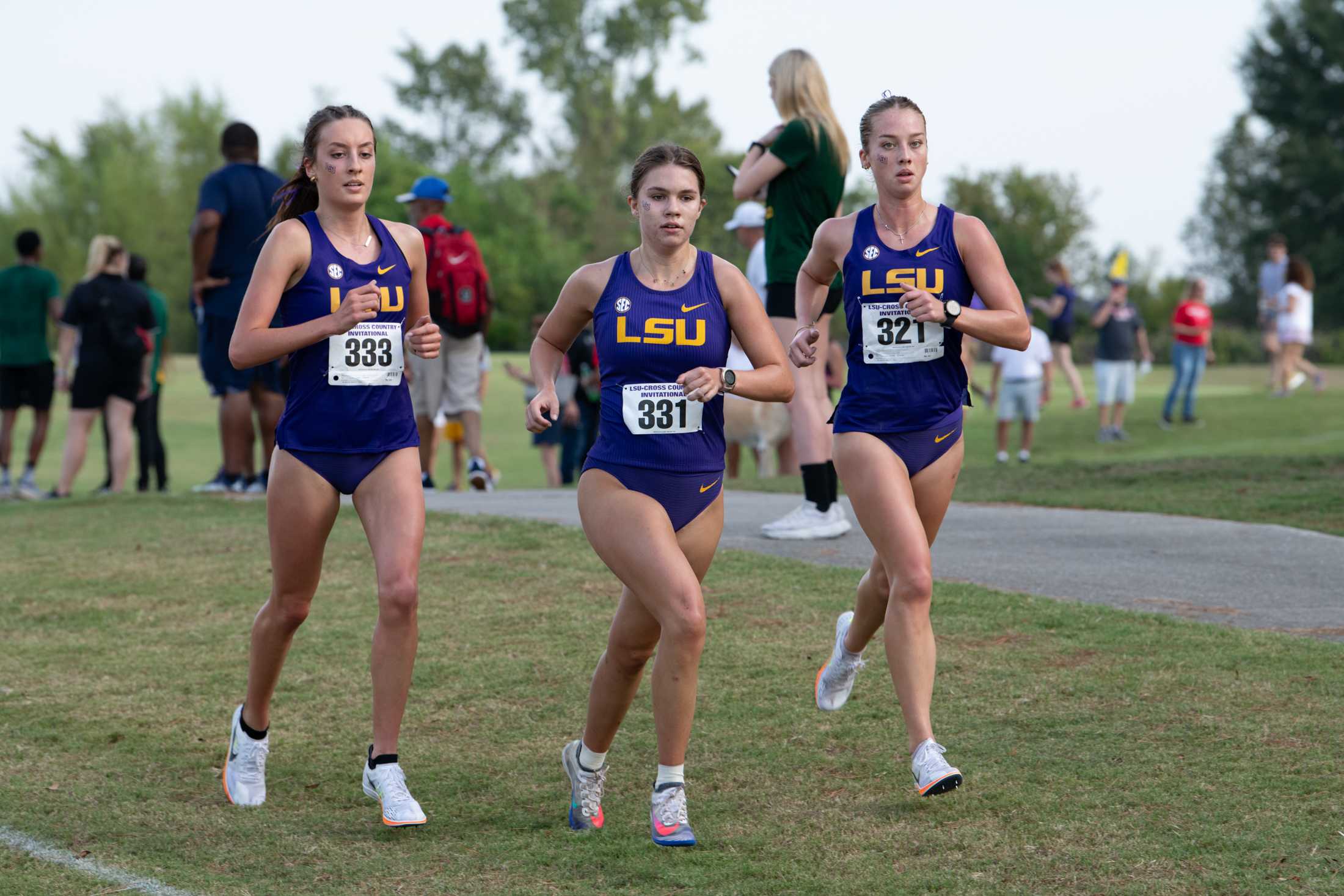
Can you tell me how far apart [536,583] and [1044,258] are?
62067 mm

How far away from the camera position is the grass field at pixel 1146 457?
1115 cm

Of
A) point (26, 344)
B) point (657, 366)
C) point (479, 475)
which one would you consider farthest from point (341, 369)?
point (26, 344)

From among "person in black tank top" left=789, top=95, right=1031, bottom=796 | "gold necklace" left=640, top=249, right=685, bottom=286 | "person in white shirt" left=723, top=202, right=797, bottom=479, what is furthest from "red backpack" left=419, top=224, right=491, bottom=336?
"gold necklace" left=640, top=249, right=685, bottom=286

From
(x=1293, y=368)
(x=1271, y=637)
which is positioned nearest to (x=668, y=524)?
(x=1271, y=637)

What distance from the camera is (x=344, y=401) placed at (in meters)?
4.88

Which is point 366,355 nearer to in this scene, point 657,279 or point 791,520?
point 657,279

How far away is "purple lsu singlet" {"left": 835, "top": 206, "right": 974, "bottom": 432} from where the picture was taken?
512 cm

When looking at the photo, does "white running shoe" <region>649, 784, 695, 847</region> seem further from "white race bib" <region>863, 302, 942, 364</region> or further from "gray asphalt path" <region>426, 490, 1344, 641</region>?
"gray asphalt path" <region>426, 490, 1344, 641</region>

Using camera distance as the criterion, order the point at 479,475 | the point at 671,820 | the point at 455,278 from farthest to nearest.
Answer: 1. the point at 479,475
2. the point at 455,278
3. the point at 671,820

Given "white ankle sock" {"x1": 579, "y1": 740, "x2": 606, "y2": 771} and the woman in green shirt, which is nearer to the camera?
"white ankle sock" {"x1": 579, "y1": 740, "x2": 606, "y2": 771}

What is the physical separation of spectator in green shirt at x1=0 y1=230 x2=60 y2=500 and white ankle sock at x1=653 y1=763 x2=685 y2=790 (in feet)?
36.9

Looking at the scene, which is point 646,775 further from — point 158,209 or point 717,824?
point 158,209

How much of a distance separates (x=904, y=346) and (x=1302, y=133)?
60.2 meters

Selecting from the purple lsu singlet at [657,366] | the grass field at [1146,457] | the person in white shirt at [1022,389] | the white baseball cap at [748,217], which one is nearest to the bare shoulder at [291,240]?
the purple lsu singlet at [657,366]
